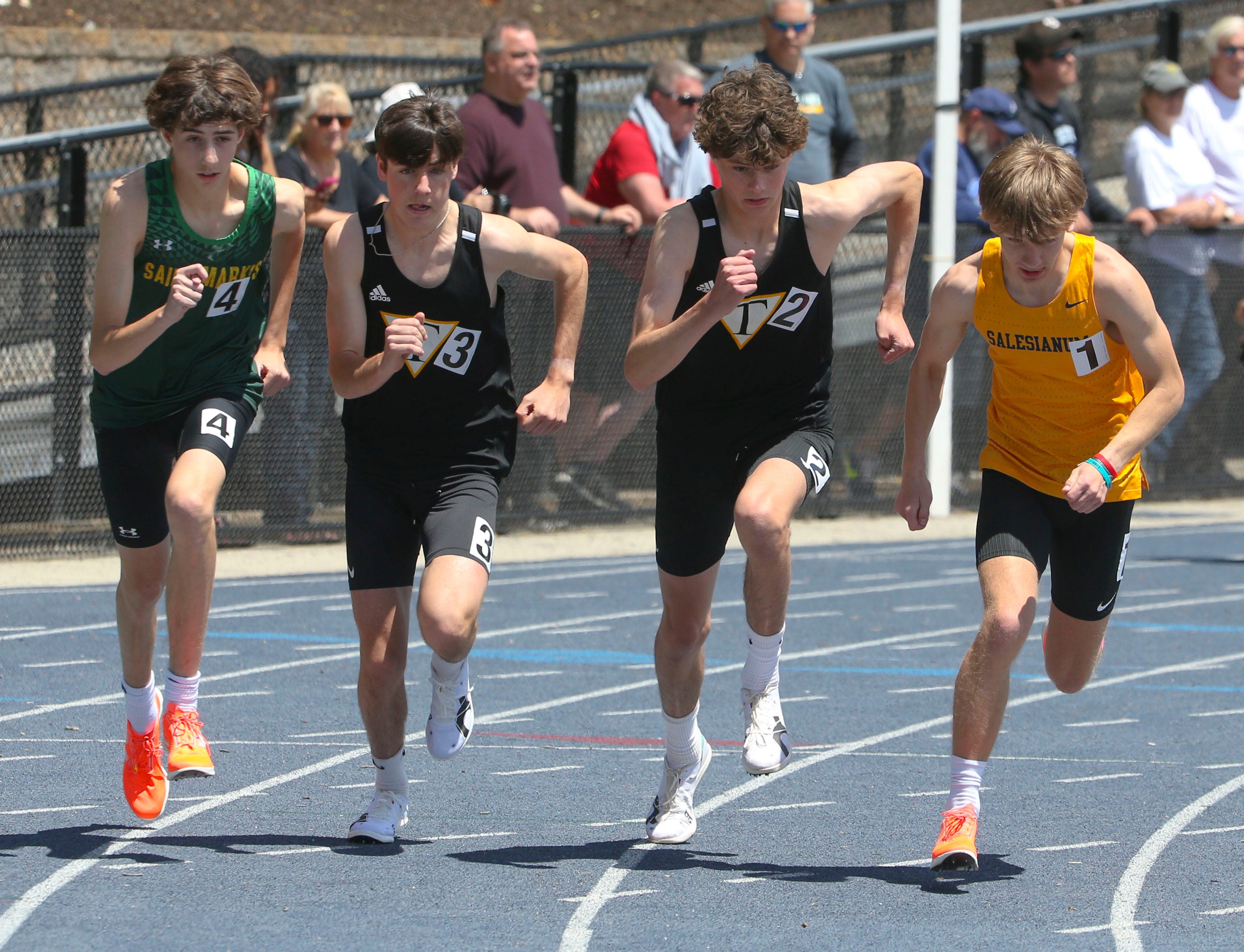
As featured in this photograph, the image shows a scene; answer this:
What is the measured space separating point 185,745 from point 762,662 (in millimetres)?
1676

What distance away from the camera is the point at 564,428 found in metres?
11.2

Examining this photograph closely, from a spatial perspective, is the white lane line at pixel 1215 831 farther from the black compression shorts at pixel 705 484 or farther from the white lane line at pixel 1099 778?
the black compression shorts at pixel 705 484

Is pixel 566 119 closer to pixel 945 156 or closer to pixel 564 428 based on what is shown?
pixel 564 428

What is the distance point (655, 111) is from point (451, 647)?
7063 millimetres

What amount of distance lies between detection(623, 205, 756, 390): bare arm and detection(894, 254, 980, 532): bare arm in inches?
21.4

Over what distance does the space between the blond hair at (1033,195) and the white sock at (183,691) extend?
264cm

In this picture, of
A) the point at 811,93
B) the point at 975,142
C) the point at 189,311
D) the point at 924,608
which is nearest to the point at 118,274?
the point at 189,311

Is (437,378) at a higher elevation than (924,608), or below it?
higher

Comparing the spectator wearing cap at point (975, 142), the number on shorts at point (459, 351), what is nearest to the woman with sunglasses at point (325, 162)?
the spectator wearing cap at point (975, 142)

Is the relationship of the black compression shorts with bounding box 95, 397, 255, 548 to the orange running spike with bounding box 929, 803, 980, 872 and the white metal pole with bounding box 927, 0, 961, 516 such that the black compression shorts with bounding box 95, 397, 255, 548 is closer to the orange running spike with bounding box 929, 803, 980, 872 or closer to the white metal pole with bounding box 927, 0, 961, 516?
the orange running spike with bounding box 929, 803, 980, 872

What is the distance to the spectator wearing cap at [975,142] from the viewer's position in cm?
1199

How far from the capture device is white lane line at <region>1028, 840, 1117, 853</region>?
5188mm

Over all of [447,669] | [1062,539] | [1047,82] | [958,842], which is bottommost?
[958,842]

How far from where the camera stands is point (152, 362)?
18.5ft
